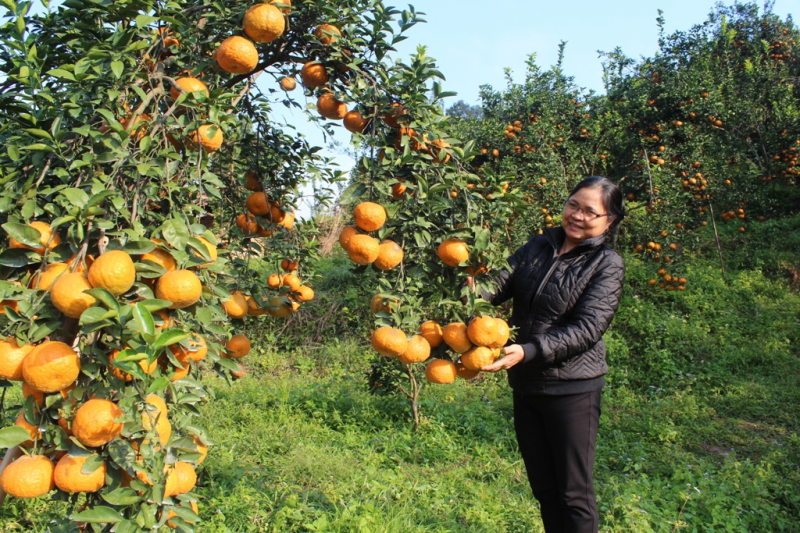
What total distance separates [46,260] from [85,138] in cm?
31

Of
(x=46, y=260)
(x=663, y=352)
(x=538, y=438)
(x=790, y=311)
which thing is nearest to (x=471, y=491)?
(x=538, y=438)

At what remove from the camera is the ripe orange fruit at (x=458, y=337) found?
1529mm

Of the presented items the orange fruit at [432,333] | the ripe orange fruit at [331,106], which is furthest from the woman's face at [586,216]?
the ripe orange fruit at [331,106]

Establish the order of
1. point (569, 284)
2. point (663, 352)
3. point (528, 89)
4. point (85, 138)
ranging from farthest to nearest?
1. point (528, 89)
2. point (663, 352)
3. point (569, 284)
4. point (85, 138)

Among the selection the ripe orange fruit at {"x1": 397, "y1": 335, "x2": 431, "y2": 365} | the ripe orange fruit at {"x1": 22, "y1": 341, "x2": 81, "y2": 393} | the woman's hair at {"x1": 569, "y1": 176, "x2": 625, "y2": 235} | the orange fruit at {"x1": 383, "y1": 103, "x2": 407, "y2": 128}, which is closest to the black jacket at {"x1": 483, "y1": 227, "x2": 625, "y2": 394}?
the woman's hair at {"x1": 569, "y1": 176, "x2": 625, "y2": 235}

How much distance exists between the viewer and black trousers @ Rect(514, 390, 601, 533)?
1.73 meters

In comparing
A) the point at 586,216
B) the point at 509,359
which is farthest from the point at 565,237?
the point at 509,359

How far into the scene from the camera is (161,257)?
3.49 ft

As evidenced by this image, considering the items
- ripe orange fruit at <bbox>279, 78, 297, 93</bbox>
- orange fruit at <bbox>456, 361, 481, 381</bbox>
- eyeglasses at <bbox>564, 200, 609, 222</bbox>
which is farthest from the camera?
ripe orange fruit at <bbox>279, 78, 297, 93</bbox>

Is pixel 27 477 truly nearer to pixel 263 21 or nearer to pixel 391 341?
pixel 391 341

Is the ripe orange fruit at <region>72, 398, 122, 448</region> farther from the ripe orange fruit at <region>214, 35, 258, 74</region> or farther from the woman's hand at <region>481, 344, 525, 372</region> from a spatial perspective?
the woman's hand at <region>481, 344, 525, 372</region>

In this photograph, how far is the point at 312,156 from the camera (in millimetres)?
2193

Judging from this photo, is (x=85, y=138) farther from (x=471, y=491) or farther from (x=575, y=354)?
(x=471, y=491)

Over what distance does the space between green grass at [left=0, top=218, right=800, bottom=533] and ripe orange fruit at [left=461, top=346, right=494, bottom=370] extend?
1.12 meters
